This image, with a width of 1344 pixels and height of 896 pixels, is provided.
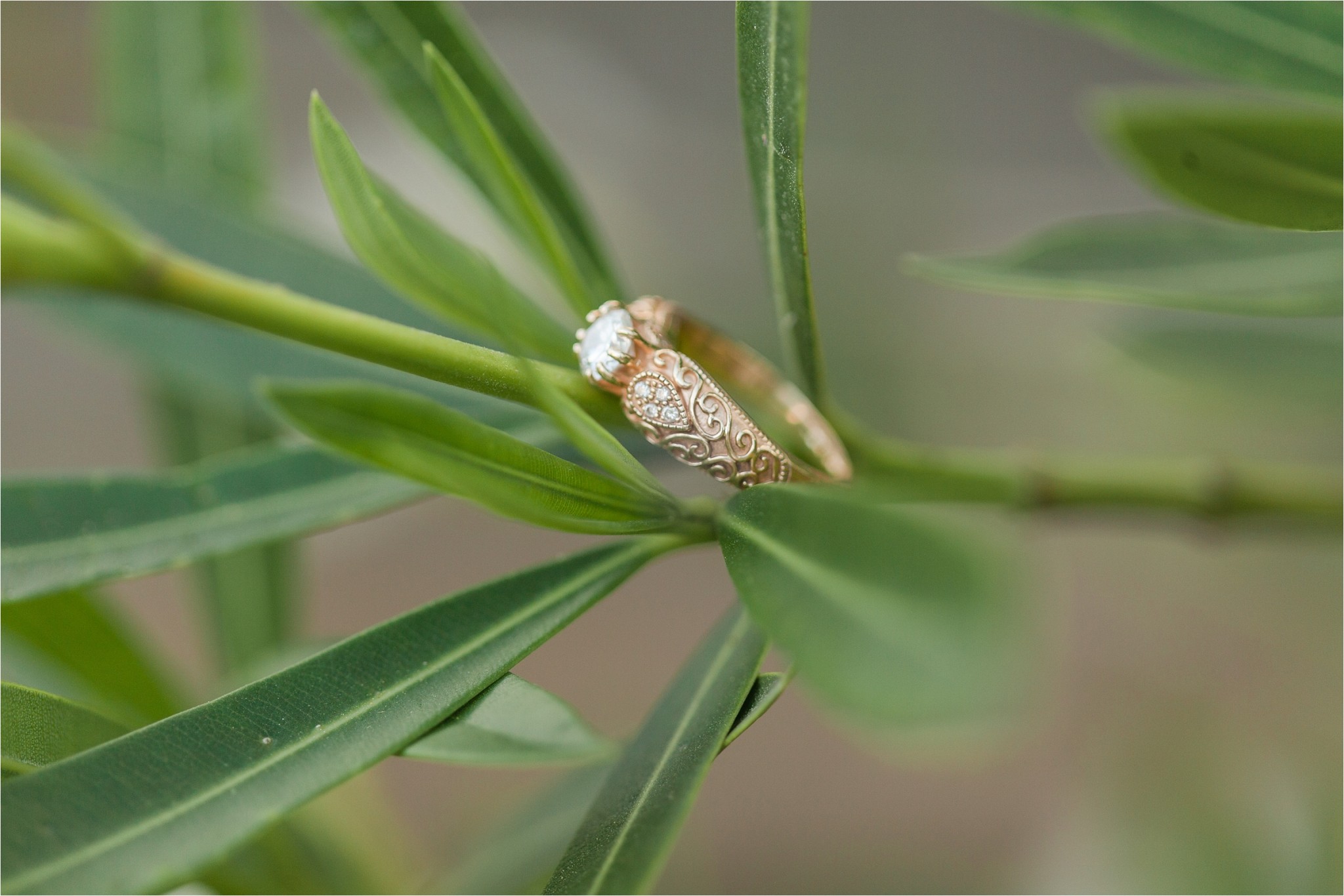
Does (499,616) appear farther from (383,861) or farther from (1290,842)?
(1290,842)

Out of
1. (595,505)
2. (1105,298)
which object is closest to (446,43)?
(595,505)

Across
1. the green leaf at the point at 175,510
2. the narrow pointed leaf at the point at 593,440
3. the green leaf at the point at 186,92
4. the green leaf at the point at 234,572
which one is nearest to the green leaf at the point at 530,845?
the green leaf at the point at 234,572

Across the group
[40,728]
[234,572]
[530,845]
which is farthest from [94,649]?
[530,845]

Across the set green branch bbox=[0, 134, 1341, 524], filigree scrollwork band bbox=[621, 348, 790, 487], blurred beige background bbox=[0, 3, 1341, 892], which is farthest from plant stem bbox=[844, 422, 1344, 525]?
blurred beige background bbox=[0, 3, 1341, 892]

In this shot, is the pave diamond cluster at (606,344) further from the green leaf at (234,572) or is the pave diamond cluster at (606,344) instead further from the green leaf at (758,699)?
the green leaf at (234,572)

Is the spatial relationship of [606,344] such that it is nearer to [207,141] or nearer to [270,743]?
[270,743]

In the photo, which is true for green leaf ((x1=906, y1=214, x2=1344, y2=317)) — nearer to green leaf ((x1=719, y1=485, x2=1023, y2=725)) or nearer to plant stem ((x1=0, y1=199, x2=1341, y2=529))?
plant stem ((x1=0, y1=199, x2=1341, y2=529))

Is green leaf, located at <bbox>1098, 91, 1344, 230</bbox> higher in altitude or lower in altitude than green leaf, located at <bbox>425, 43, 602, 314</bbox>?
higher
